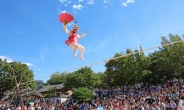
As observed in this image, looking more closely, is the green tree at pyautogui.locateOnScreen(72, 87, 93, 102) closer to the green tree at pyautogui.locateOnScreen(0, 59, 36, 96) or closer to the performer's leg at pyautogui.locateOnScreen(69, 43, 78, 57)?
the green tree at pyautogui.locateOnScreen(0, 59, 36, 96)

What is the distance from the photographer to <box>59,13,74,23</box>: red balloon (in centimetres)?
642

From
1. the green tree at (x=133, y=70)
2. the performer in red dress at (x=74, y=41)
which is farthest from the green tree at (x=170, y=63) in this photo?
the performer in red dress at (x=74, y=41)

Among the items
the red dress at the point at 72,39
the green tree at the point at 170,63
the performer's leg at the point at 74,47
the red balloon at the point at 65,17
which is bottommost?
the performer's leg at the point at 74,47

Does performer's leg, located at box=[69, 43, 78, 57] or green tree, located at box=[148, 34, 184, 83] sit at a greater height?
green tree, located at box=[148, 34, 184, 83]

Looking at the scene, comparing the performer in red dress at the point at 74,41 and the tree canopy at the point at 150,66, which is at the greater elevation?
the tree canopy at the point at 150,66

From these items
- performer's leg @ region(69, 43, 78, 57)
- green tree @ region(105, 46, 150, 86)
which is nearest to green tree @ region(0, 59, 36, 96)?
green tree @ region(105, 46, 150, 86)

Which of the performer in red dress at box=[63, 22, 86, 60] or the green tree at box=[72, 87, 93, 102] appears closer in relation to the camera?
the performer in red dress at box=[63, 22, 86, 60]

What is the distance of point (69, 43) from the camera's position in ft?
23.6

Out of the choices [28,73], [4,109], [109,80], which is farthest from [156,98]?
[28,73]

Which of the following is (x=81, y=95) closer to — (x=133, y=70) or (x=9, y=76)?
(x=133, y=70)

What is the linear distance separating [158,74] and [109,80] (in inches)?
289

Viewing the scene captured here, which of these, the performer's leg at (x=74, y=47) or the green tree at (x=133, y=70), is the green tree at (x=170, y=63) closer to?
the green tree at (x=133, y=70)

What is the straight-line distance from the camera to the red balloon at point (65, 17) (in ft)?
21.0

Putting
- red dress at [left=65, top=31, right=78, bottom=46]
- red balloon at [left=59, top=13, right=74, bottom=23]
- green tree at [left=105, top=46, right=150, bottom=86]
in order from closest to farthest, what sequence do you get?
red balloon at [left=59, top=13, right=74, bottom=23]
red dress at [left=65, top=31, right=78, bottom=46]
green tree at [left=105, top=46, right=150, bottom=86]
